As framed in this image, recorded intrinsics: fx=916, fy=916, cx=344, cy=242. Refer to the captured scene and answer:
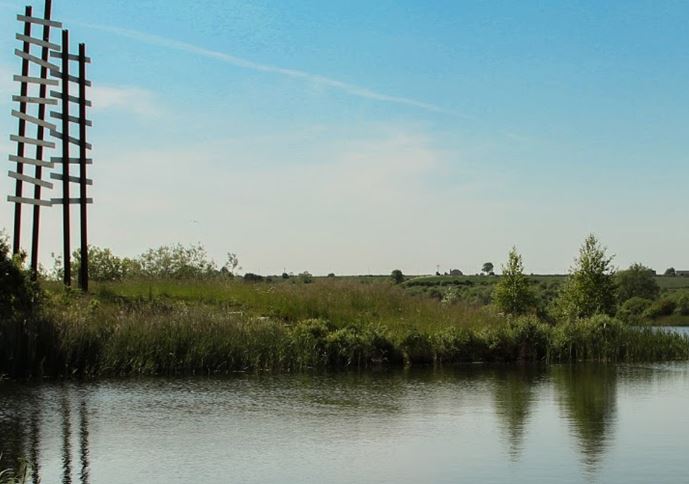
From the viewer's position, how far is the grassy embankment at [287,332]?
2520 centimetres

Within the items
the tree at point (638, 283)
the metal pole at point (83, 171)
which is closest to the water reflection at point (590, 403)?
the metal pole at point (83, 171)

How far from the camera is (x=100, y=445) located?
14883 mm

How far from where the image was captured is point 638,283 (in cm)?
9450

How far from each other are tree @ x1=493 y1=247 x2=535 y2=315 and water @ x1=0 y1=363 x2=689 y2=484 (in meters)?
20.5

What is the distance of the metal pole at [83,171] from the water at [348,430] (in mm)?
8761

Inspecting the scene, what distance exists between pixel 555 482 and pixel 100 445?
726cm

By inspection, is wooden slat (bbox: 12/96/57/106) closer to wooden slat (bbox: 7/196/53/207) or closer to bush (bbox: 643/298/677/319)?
wooden slat (bbox: 7/196/53/207)

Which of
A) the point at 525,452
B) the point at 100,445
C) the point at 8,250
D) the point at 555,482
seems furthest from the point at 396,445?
the point at 8,250

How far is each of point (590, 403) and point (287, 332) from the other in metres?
10.6

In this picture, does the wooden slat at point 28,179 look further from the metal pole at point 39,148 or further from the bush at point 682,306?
the bush at point 682,306

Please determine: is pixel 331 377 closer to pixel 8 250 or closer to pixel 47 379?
pixel 47 379

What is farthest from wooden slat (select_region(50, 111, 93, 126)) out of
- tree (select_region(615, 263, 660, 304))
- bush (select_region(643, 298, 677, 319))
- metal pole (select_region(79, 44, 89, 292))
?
tree (select_region(615, 263, 660, 304))

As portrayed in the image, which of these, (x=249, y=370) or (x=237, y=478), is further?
(x=249, y=370)

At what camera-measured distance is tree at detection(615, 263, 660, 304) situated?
93000 mm
